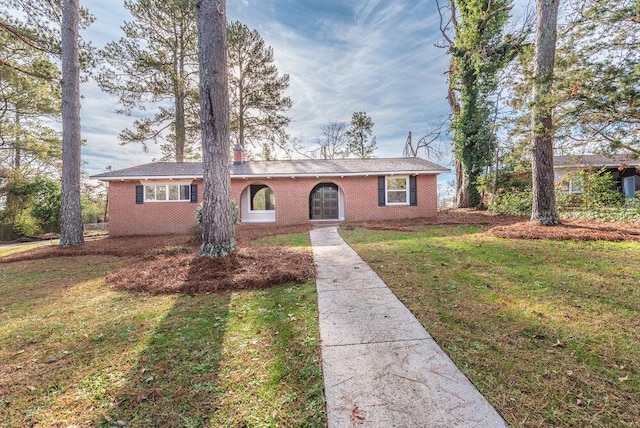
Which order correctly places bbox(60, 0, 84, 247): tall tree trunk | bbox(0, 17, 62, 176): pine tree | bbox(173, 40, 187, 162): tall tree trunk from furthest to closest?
bbox(173, 40, 187, 162): tall tree trunk
bbox(0, 17, 62, 176): pine tree
bbox(60, 0, 84, 247): tall tree trunk

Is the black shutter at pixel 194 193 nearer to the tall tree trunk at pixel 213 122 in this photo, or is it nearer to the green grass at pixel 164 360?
the tall tree trunk at pixel 213 122

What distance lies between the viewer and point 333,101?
2212 cm

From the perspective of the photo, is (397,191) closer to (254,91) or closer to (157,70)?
(254,91)

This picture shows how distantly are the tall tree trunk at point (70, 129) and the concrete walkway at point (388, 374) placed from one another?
10.4 metres

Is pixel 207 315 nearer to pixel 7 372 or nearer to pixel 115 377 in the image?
pixel 115 377

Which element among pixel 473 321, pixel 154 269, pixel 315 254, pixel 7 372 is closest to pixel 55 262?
pixel 154 269

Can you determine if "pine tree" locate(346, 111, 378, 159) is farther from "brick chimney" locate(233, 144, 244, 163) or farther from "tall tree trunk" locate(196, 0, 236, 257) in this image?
"tall tree trunk" locate(196, 0, 236, 257)

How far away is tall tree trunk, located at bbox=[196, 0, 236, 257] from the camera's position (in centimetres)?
560

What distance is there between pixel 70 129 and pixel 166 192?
470 centimetres

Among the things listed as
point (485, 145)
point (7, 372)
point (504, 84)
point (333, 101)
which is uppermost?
point (333, 101)

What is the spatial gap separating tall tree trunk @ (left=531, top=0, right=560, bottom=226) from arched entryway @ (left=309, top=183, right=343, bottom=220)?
9.20 meters

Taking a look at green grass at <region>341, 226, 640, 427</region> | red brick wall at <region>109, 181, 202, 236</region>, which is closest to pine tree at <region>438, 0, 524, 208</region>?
green grass at <region>341, 226, 640, 427</region>

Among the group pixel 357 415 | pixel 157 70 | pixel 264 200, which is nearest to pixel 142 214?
pixel 264 200

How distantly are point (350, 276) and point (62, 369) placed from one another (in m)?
3.72
